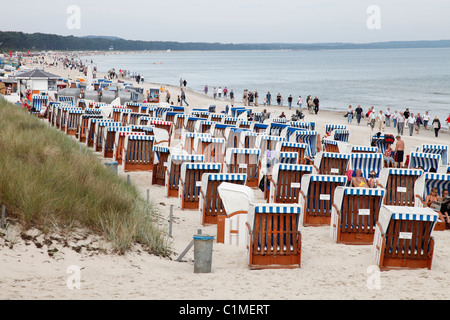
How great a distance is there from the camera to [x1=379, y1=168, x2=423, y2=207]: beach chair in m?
12.4

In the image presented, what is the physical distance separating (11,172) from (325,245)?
5.27 metres

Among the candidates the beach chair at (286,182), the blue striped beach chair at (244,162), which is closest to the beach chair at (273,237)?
the beach chair at (286,182)

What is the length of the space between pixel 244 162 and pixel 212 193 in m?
3.58

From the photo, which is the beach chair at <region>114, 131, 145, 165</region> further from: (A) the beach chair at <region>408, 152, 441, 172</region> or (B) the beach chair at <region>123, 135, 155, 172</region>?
(A) the beach chair at <region>408, 152, 441, 172</region>

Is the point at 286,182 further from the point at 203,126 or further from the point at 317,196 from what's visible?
the point at 203,126

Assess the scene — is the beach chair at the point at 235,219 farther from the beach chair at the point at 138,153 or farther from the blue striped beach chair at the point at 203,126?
the blue striped beach chair at the point at 203,126

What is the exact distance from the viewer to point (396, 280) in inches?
323

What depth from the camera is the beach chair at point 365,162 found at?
1438 centimetres

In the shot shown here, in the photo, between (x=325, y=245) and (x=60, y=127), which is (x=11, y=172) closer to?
(x=325, y=245)

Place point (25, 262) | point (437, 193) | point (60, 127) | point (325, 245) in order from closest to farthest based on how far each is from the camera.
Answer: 1. point (25, 262)
2. point (325, 245)
3. point (437, 193)
4. point (60, 127)

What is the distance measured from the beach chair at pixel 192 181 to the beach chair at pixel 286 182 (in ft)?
4.10

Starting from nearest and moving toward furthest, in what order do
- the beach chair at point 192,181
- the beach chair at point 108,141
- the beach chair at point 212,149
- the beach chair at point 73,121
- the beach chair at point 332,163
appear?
the beach chair at point 192,181
the beach chair at point 332,163
the beach chair at point 212,149
the beach chair at point 108,141
the beach chair at point 73,121
